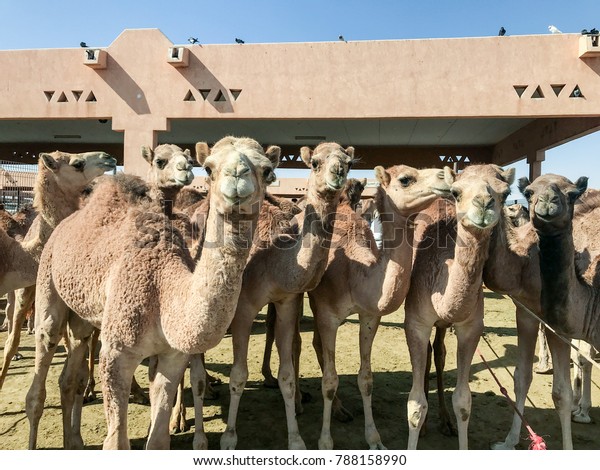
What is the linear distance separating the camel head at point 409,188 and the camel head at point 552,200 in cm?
67

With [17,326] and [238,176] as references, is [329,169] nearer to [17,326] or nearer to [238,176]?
[238,176]

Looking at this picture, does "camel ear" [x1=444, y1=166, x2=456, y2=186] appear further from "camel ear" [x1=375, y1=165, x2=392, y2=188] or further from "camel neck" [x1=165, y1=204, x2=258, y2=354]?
"camel neck" [x1=165, y1=204, x2=258, y2=354]

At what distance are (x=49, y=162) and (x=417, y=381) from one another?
4230 mm

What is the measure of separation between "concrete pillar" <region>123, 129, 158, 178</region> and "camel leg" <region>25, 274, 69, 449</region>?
24.5 ft

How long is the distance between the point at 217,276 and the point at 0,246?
382 centimetres

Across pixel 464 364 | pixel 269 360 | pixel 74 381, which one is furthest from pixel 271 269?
pixel 269 360

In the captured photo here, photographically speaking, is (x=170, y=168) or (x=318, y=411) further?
(x=318, y=411)

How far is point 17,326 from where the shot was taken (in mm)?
5074

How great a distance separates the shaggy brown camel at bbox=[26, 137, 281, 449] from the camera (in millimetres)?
2510

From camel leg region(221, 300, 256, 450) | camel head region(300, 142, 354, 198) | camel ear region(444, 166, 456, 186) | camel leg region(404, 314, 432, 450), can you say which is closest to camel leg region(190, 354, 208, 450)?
camel leg region(221, 300, 256, 450)

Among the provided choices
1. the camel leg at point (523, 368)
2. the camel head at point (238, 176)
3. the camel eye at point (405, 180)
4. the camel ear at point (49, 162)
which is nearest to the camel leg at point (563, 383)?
the camel leg at point (523, 368)

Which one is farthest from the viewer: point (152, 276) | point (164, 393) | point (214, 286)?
point (164, 393)
